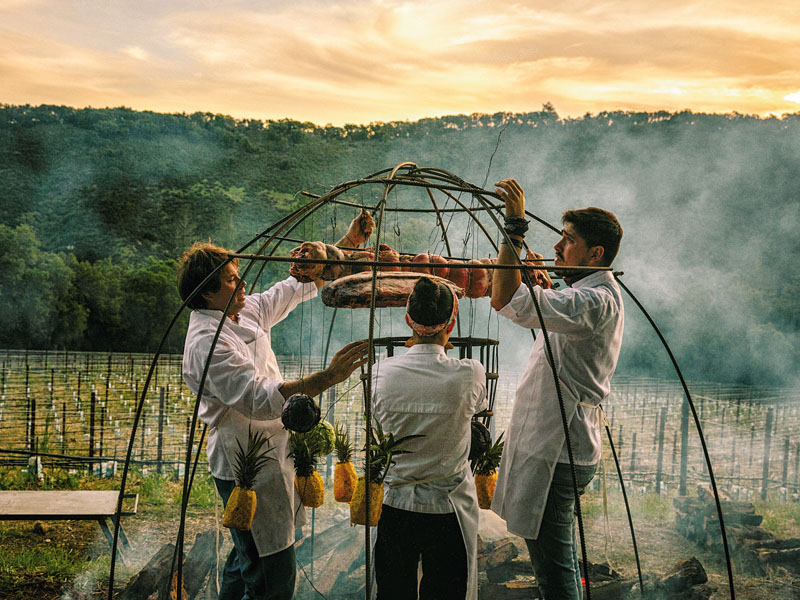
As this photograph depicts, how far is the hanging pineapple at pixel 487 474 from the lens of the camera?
9.44ft

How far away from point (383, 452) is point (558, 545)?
35.5 inches

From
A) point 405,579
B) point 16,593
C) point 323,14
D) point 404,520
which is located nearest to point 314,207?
point 404,520

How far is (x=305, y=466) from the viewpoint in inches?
110

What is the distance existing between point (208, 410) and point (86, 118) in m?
18.8

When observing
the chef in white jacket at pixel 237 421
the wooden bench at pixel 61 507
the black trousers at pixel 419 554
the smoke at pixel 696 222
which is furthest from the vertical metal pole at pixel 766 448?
the wooden bench at pixel 61 507

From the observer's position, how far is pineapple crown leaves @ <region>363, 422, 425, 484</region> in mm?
2367

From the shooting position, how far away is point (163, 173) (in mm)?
17609

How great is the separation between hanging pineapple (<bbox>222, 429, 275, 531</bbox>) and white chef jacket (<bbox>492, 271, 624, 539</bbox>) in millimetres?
1099

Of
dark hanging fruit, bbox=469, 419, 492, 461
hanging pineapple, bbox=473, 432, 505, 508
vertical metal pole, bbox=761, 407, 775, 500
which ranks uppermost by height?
dark hanging fruit, bbox=469, 419, 492, 461

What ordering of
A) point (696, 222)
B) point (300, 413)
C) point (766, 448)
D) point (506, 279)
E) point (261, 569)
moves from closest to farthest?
point (300, 413)
point (506, 279)
point (261, 569)
point (766, 448)
point (696, 222)

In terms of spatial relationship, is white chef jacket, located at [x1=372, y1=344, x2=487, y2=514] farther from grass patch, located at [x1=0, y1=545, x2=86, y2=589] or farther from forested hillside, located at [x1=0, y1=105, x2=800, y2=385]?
forested hillside, located at [x1=0, y1=105, x2=800, y2=385]

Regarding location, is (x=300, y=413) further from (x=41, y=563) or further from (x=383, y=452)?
(x=41, y=563)

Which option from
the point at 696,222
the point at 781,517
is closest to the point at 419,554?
the point at 781,517

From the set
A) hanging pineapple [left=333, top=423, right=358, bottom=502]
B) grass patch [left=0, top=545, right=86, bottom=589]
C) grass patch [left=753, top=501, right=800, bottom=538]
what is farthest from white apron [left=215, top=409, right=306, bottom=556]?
grass patch [left=753, top=501, right=800, bottom=538]
